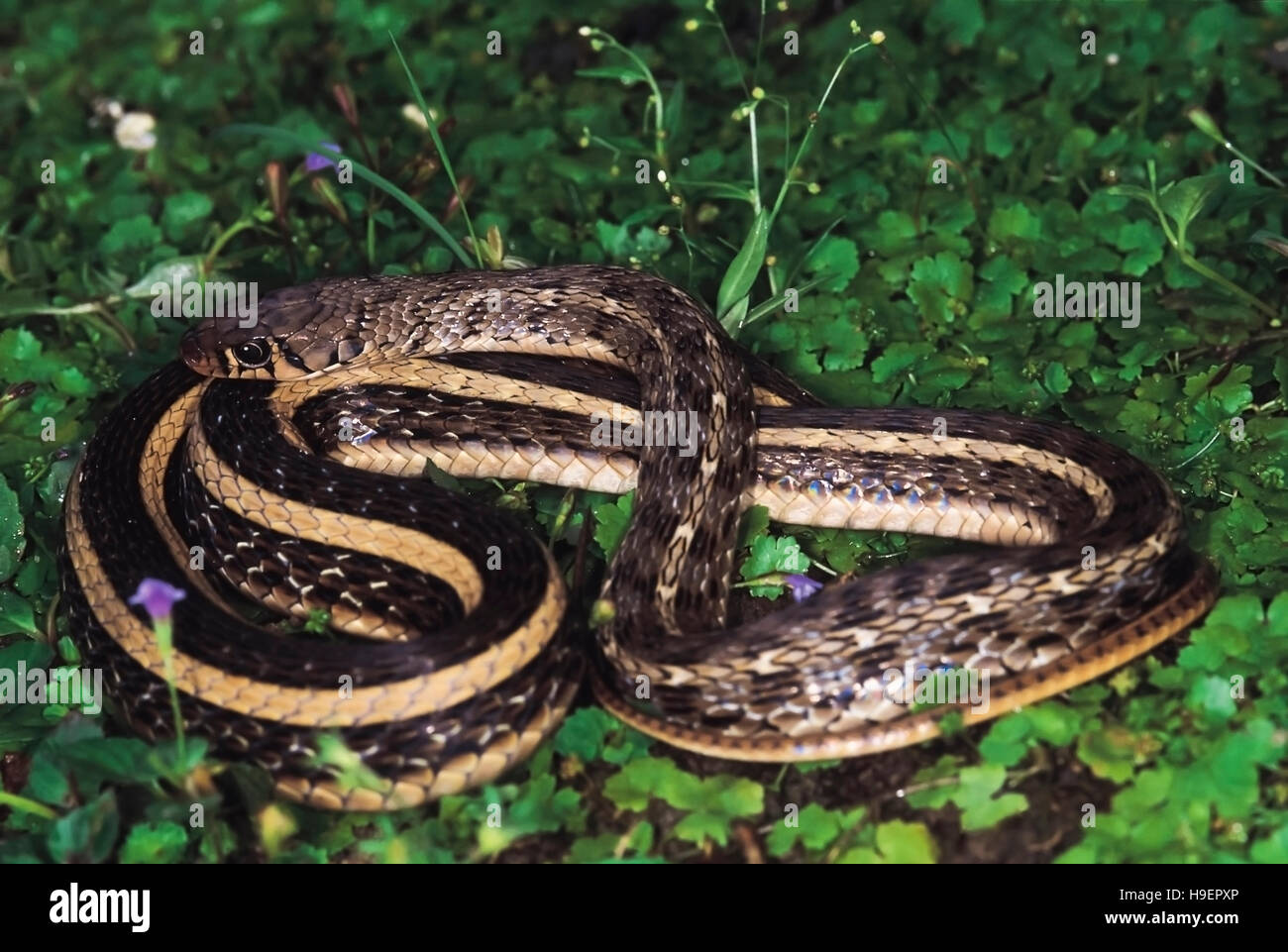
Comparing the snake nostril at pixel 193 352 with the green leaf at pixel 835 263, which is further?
the green leaf at pixel 835 263

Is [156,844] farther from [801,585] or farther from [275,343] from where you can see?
[801,585]

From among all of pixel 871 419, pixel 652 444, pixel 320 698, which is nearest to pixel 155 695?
pixel 320 698

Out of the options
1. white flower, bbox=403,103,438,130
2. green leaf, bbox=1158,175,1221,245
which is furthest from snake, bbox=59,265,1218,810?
white flower, bbox=403,103,438,130

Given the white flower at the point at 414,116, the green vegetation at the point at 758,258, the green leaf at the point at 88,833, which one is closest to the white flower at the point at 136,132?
the green vegetation at the point at 758,258

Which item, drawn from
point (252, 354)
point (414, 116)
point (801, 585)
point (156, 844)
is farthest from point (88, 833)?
point (414, 116)

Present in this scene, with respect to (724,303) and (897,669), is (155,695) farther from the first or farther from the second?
(724,303)

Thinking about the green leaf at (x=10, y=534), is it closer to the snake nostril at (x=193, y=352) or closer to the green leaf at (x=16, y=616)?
the green leaf at (x=16, y=616)

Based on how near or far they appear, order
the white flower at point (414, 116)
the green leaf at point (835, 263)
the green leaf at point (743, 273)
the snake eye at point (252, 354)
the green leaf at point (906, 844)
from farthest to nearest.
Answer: the white flower at point (414, 116)
the green leaf at point (835, 263)
the green leaf at point (743, 273)
the snake eye at point (252, 354)
the green leaf at point (906, 844)

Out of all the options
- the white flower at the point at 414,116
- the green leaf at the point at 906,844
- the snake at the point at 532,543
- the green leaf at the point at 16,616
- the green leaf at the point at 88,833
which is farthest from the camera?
the white flower at the point at 414,116
